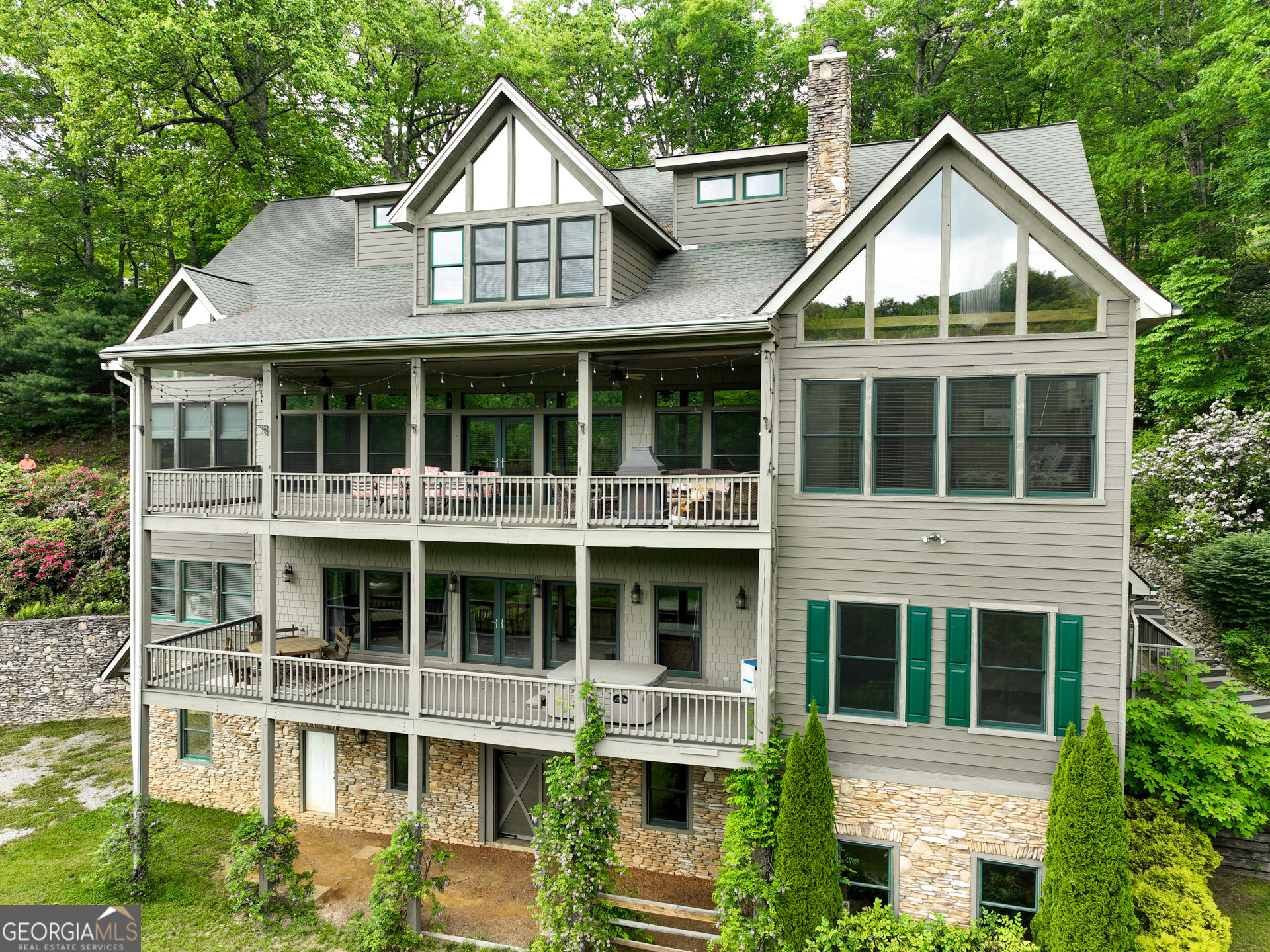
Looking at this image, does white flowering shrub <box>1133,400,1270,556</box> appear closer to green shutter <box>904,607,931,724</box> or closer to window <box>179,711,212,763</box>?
green shutter <box>904,607,931,724</box>

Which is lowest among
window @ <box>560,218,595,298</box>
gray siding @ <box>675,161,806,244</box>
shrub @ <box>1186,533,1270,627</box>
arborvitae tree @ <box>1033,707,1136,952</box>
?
arborvitae tree @ <box>1033,707,1136,952</box>

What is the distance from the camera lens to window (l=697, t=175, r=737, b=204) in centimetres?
1350

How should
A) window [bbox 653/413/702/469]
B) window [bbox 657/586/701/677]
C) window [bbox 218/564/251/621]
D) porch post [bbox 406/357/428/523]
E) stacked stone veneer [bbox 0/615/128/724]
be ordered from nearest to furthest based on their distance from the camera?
porch post [bbox 406/357/428/523]
window [bbox 657/586/701/677]
window [bbox 653/413/702/469]
window [bbox 218/564/251/621]
stacked stone veneer [bbox 0/615/128/724]

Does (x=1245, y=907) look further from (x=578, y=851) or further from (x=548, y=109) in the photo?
(x=548, y=109)

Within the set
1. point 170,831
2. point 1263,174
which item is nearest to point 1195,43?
point 1263,174

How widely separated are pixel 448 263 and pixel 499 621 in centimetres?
686

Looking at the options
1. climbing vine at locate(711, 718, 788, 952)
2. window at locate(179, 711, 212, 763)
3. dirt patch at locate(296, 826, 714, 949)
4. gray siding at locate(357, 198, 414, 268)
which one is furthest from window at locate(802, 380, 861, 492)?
window at locate(179, 711, 212, 763)

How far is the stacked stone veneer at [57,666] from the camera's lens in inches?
721

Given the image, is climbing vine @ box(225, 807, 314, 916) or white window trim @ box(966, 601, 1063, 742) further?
climbing vine @ box(225, 807, 314, 916)

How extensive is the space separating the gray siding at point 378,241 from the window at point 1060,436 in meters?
12.9

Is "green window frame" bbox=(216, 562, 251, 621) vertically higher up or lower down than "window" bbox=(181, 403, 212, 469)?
lower down

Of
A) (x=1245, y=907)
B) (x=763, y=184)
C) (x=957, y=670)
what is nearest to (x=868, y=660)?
(x=957, y=670)

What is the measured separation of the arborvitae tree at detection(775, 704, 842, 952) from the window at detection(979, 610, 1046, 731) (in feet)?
8.13

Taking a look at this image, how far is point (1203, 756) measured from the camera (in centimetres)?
980
